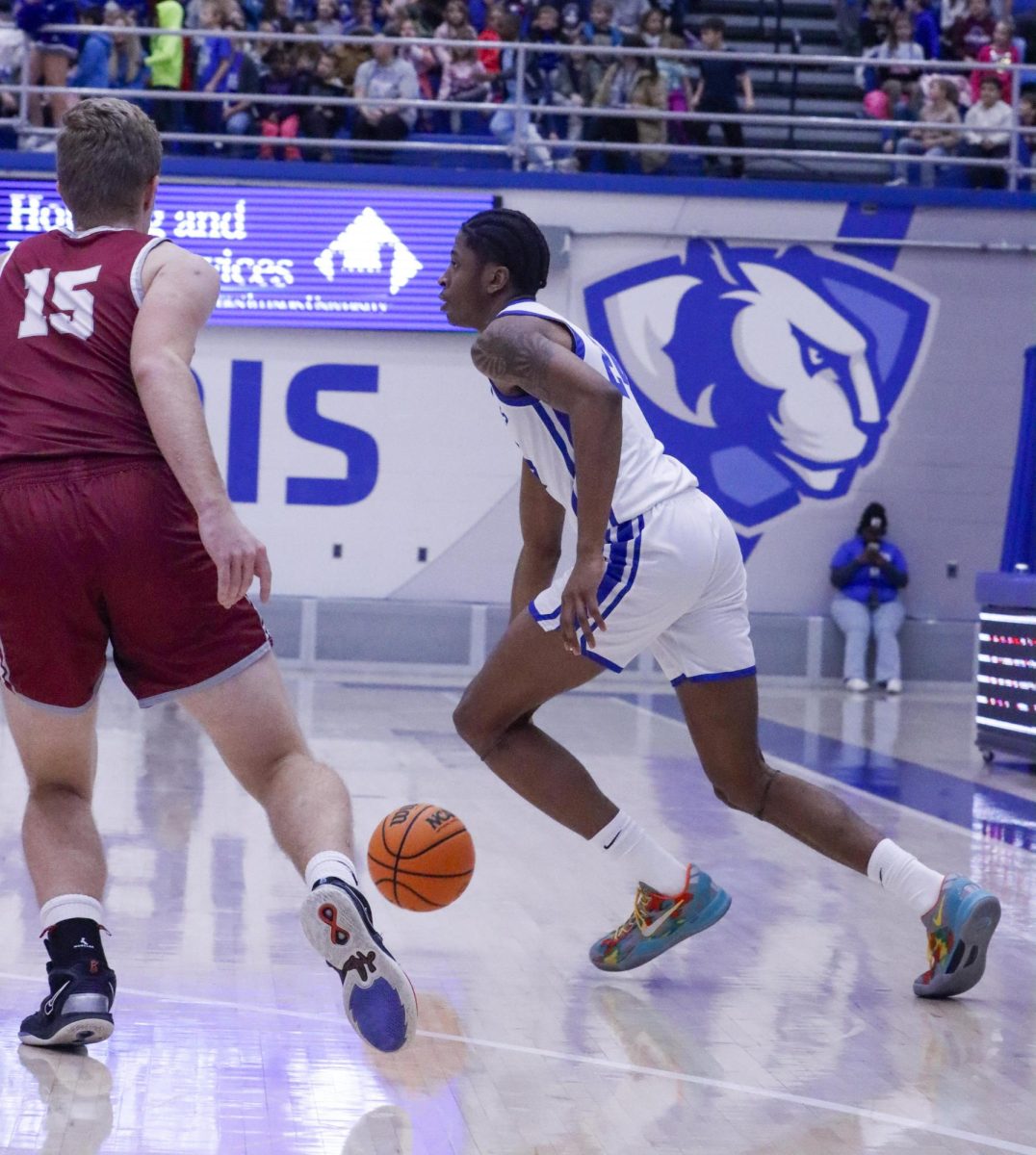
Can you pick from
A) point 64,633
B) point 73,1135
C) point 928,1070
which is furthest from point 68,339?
point 928,1070

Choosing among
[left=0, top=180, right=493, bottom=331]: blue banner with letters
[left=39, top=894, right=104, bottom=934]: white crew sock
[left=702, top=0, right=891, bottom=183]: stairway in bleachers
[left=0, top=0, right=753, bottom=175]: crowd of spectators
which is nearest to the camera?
[left=39, top=894, right=104, bottom=934]: white crew sock

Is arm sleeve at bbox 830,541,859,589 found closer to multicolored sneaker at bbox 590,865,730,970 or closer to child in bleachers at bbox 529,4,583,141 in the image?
child in bleachers at bbox 529,4,583,141

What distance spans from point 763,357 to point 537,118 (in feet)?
10.6

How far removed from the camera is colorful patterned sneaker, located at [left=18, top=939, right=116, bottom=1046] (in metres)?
3.41

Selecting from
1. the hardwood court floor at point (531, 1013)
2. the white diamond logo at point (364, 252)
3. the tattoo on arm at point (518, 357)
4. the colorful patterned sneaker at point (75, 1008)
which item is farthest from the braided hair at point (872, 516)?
the colorful patterned sneaker at point (75, 1008)

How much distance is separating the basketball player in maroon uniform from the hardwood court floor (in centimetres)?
40

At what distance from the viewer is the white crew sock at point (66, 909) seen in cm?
351

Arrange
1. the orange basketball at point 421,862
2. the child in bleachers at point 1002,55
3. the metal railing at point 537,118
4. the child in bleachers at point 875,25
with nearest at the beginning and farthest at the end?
the orange basketball at point 421,862 < the metal railing at point 537,118 < the child in bleachers at point 1002,55 < the child in bleachers at point 875,25

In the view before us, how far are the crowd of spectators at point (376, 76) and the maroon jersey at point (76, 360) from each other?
11587 mm

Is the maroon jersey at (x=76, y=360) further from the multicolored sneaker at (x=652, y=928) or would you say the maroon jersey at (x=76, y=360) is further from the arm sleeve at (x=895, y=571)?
the arm sleeve at (x=895, y=571)

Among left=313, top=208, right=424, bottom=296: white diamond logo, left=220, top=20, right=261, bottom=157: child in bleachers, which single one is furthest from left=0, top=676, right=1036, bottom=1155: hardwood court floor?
left=220, top=20, right=261, bottom=157: child in bleachers

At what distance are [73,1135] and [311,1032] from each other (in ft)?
2.63

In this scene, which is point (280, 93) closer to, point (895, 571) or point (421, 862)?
point (895, 571)

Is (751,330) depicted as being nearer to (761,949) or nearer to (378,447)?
(378,447)
